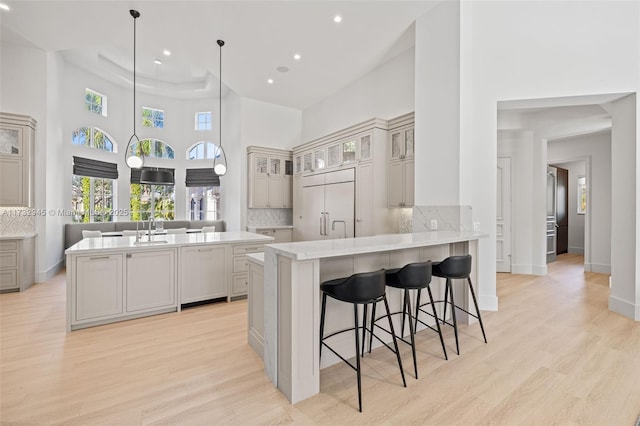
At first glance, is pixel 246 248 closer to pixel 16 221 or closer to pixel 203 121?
pixel 16 221

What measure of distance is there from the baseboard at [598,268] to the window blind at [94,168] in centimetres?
1087

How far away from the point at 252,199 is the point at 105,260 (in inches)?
148

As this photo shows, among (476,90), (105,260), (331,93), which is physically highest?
(331,93)

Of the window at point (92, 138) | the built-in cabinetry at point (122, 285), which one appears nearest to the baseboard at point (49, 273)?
the window at point (92, 138)

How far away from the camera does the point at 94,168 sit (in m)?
6.99

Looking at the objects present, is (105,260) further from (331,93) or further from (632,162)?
(632,162)

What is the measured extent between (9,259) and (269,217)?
4.47 meters

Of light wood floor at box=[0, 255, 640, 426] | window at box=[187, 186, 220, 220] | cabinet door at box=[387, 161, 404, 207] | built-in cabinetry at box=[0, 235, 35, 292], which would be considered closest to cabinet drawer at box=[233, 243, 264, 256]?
light wood floor at box=[0, 255, 640, 426]

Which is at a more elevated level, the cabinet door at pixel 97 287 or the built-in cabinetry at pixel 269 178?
the built-in cabinetry at pixel 269 178

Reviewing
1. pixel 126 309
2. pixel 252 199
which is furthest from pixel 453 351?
pixel 252 199

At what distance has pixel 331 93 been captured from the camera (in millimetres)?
6633

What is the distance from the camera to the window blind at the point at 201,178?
8.42m

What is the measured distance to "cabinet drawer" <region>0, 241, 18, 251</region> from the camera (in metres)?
4.44

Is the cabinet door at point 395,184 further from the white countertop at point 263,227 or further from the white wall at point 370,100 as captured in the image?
the white countertop at point 263,227
